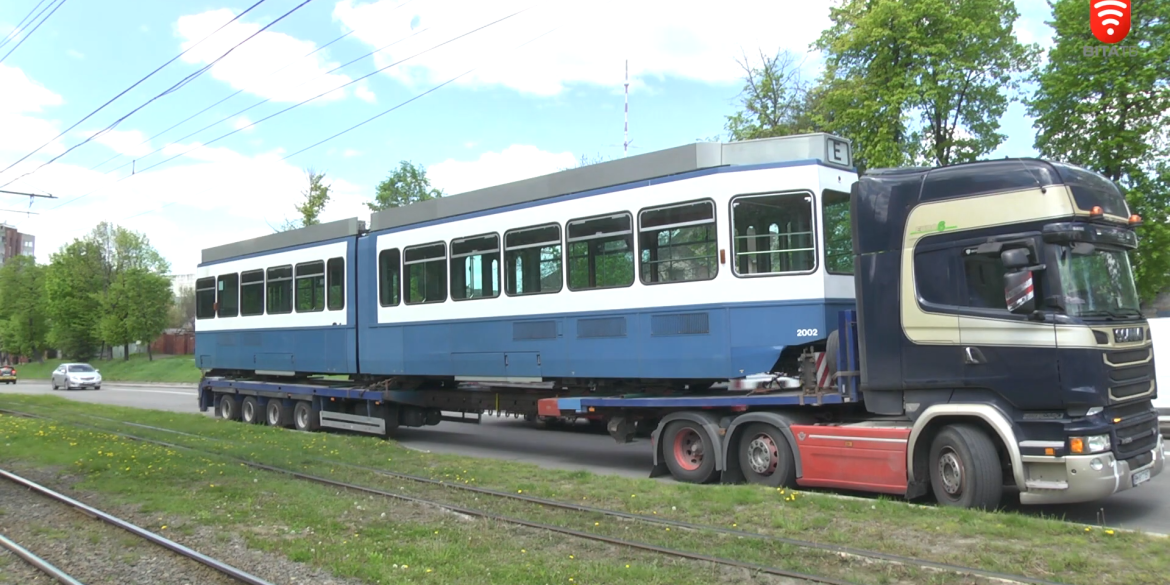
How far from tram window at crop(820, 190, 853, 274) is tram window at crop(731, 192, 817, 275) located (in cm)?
18

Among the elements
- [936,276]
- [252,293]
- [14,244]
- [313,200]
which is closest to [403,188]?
[313,200]

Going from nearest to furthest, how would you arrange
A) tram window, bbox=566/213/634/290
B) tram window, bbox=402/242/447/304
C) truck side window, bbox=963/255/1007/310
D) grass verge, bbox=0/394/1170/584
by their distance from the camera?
grass verge, bbox=0/394/1170/584 < truck side window, bbox=963/255/1007/310 < tram window, bbox=566/213/634/290 < tram window, bbox=402/242/447/304

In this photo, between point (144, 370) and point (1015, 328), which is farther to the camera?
point (144, 370)

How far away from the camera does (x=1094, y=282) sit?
760 centimetres

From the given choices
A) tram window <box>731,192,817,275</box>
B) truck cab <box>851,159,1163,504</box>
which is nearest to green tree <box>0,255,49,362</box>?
tram window <box>731,192,817,275</box>

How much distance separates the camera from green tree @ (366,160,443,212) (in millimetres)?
44094

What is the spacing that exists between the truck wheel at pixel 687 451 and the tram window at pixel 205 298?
46.5 feet

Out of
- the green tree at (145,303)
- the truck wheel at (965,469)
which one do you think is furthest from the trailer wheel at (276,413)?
the green tree at (145,303)

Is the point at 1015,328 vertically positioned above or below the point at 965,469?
above

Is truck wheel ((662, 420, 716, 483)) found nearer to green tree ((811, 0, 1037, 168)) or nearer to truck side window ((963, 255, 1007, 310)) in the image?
truck side window ((963, 255, 1007, 310))

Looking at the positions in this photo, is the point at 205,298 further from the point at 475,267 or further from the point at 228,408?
the point at 475,267

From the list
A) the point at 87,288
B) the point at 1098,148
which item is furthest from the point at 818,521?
the point at 87,288

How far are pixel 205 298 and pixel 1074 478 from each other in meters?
19.1

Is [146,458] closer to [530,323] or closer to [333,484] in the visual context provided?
[333,484]
